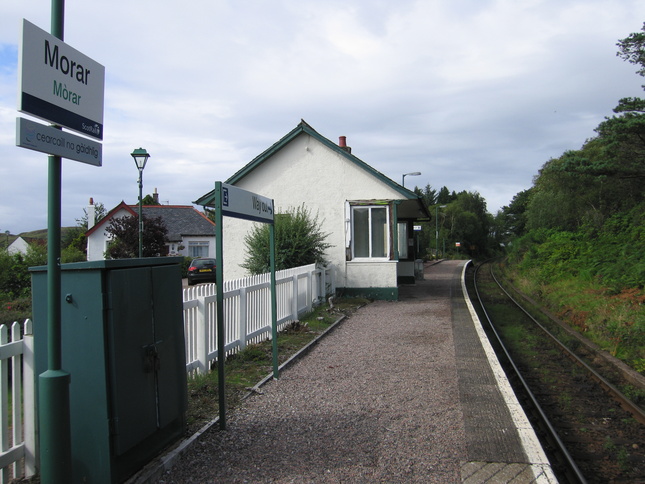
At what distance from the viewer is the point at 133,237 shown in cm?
2919

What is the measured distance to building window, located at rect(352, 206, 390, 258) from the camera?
16938 millimetres

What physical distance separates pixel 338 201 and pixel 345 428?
1251cm

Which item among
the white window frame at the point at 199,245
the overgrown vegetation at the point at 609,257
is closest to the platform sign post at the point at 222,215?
the overgrown vegetation at the point at 609,257

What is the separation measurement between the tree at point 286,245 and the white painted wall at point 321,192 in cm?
166

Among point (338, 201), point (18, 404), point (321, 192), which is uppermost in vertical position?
point (321, 192)

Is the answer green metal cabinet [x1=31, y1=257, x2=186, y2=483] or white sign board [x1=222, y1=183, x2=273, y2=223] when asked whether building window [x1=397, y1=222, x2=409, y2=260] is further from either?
green metal cabinet [x1=31, y1=257, x2=186, y2=483]

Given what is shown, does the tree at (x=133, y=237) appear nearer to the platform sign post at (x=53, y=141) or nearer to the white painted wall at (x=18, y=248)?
the white painted wall at (x=18, y=248)

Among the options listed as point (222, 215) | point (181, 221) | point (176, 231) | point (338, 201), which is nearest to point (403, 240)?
point (338, 201)

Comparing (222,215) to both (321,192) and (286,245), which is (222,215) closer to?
(286,245)

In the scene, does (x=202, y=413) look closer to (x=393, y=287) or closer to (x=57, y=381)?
(x=57, y=381)

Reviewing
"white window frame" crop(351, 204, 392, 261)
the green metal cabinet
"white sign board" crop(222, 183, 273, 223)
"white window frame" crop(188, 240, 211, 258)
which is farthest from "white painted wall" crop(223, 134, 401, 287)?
"white window frame" crop(188, 240, 211, 258)

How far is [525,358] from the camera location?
1026cm

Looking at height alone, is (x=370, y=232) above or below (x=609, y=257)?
above

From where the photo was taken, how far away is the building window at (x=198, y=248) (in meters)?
44.7
